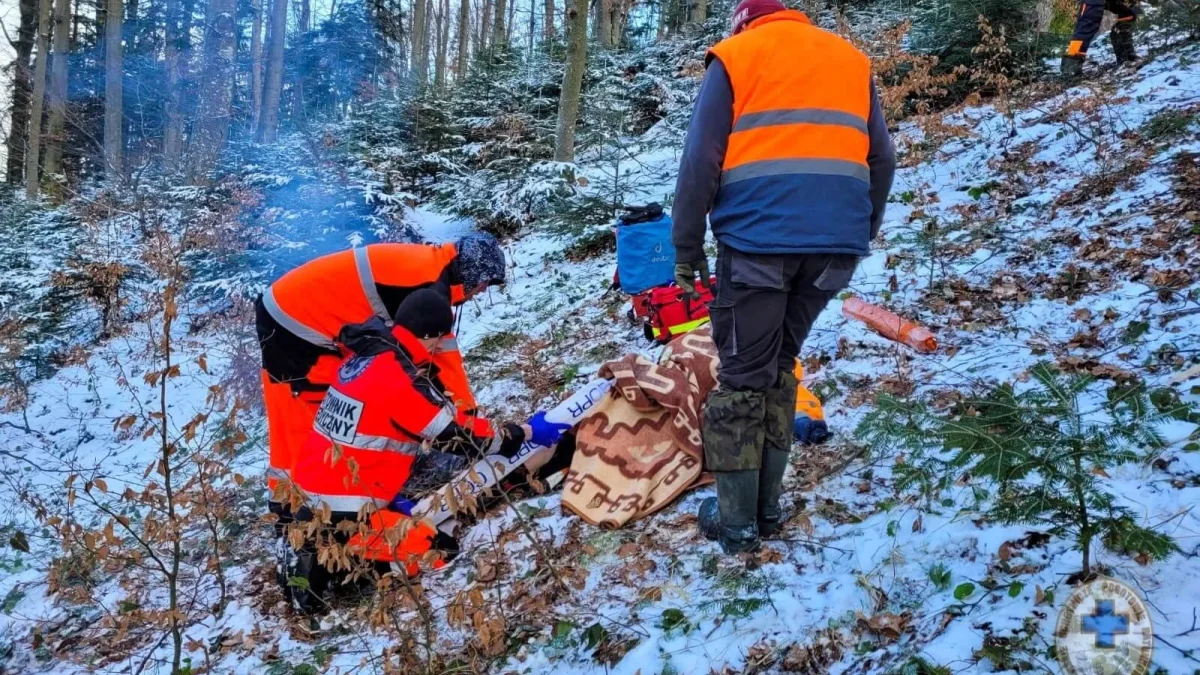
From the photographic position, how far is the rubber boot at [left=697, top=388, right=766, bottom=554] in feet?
8.45

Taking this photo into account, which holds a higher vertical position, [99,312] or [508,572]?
[508,572]

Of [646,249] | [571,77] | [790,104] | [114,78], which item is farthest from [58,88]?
[790,104]

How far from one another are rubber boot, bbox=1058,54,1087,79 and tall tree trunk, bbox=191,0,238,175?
11.4 metres

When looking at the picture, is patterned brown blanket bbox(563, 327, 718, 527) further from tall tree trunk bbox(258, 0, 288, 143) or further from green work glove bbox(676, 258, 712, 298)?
tall tree trunk bbox(258, 0, 288, 143)

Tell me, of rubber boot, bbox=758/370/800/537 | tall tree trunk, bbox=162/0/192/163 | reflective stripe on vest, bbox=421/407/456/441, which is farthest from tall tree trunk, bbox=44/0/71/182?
rubber boot, bbox=758/370/800/537

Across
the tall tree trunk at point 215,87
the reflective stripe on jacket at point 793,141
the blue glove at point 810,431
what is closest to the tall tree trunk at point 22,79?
the tall tree trunk at point 215,87

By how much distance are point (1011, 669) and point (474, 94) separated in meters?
14.3

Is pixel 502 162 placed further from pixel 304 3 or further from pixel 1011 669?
pixel 304 3

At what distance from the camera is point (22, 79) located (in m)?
18.1

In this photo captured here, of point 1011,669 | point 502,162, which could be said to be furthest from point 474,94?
point 1011,669

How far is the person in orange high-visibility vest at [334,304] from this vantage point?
4020 mm

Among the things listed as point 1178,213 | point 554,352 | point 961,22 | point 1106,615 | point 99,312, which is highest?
point 961,22

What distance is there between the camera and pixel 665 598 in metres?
2.73

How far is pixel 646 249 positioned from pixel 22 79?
69.2 feet
